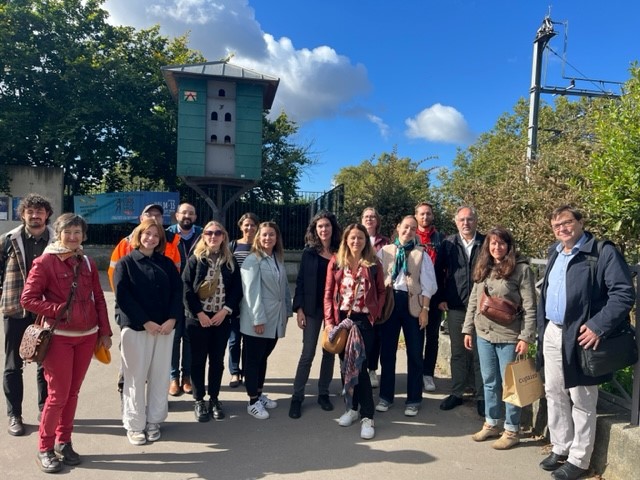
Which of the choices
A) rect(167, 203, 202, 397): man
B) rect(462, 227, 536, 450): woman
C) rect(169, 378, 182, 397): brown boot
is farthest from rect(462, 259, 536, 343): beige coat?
rect(169, 378, 182, 397): brown boot

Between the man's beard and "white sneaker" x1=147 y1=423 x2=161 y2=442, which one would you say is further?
the man's beard

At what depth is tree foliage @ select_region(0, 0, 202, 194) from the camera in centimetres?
1368

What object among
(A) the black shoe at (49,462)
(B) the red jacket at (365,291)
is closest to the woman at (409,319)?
(B) the red jacket at (365,291)

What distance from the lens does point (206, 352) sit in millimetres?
4102

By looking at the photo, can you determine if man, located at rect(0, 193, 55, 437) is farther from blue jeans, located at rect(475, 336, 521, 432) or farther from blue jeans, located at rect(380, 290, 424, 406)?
blue jeans, located at rect(475, 336, 521, 432)

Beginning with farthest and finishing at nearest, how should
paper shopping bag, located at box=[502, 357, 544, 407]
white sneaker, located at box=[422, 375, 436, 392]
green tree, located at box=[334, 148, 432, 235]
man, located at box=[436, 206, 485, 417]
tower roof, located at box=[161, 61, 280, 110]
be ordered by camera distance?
green tree, located at box=[334, 148, 432, 235] < tower roof, located at box=[161, 61, 280, 110] < white sneaker, located at box=[422, 375, 436, 392] < man, located at box=[436, 206, 485, 417] < paper shopping bag, located at box=[502, 357, 544, 407]

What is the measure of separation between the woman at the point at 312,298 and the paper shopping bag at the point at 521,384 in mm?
1590

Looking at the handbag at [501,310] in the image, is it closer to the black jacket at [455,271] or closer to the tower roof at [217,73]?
the black jacket at [455,271]

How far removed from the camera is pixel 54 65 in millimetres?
14281

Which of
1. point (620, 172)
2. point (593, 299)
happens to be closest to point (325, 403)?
point (593, 299)

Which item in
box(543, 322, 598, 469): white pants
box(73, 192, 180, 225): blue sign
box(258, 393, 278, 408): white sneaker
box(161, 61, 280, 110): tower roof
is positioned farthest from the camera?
box(73, 192, 180, 225): blue sign

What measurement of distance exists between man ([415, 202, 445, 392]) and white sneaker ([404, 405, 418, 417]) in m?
0.70

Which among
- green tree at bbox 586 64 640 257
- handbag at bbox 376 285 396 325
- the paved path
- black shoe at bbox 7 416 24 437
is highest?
green tree at bbox 586 64 640 257

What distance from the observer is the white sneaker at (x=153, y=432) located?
3.66 metres
